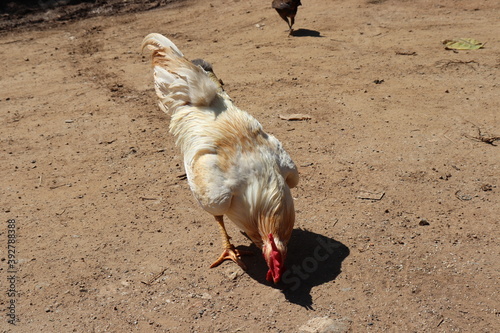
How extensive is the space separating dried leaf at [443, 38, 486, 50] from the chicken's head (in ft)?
22.1

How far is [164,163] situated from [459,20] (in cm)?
765

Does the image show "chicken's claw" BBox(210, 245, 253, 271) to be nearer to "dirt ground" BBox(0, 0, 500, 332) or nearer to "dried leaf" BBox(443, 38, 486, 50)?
"dirt ground" BBox(0, 0, 500, 332)

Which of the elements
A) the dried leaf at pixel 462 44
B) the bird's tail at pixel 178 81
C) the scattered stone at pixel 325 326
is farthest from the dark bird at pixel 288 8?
the scattered stone at pixel 325 326

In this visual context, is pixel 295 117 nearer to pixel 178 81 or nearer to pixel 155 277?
pixel 178 81

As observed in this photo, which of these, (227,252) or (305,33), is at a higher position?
(305,33)

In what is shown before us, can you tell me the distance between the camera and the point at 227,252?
504 centimetres

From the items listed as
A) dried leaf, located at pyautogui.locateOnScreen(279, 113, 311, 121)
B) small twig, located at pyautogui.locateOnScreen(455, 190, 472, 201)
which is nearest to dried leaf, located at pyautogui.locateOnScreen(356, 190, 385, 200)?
small twig, located at pyautogui.locateOnScreen(455, 190, 472, 201)

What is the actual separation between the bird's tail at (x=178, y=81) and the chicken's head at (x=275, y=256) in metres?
1.71

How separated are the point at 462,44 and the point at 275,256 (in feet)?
23.6

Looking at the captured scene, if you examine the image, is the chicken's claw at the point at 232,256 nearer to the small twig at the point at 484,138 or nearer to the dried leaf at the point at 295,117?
the dried leaf at the point at 295,117

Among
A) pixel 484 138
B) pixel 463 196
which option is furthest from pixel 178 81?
pixel 484 138

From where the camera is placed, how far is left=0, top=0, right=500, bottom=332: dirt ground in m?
4.50

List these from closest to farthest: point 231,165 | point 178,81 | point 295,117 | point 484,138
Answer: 1. point 231,165
2. point 178,81
3. point 484,138
4. point 295,117

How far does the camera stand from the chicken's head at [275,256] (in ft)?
13.9
